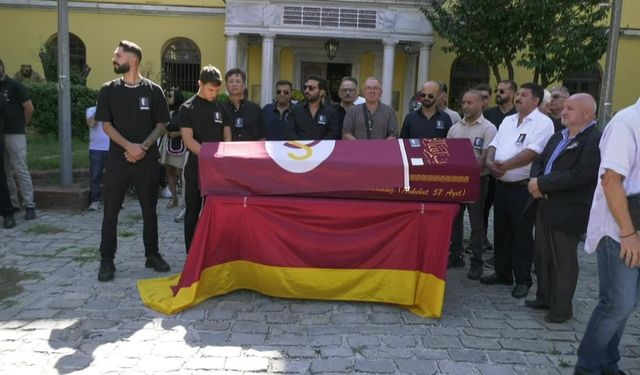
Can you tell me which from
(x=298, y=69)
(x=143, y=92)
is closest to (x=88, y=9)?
(x=298, y=69)

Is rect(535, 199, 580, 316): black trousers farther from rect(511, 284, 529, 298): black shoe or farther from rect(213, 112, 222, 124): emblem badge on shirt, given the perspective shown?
rect(213, 112, 222, 124): emblem badge on shirt

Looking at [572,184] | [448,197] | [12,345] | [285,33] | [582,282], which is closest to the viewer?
[12,345]

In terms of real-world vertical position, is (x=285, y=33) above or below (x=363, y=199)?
above

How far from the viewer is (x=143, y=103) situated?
491 cm

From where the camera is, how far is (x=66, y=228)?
Answer: 678 centimetres

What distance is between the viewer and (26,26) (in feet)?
64.8

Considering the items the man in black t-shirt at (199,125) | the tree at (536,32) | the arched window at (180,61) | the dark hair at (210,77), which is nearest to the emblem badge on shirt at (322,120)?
the man in black t-shirt at (199,125)

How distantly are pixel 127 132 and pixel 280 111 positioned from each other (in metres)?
2.34

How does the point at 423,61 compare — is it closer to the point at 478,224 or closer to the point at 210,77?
the point at 478,224

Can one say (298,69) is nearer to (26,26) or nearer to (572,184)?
(26,26)

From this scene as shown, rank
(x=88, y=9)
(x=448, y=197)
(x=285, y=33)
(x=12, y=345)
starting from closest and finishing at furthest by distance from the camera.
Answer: (x=12, y=345), (x=448, y=197), (x=285, y=33), (x=88, y=9)

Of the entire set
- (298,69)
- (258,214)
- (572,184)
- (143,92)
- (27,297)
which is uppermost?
(298,69)

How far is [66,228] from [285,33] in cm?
1134

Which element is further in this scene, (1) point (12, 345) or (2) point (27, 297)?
(2) point (27, 297)
